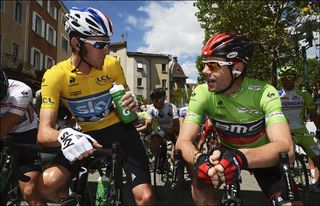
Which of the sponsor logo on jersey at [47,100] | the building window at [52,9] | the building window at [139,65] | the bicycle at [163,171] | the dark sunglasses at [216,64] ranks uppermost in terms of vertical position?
the building window at [52,9]

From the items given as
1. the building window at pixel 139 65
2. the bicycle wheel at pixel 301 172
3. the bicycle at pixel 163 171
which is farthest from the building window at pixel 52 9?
the bicycle wheel at pixel 301 172

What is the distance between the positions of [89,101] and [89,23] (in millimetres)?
740

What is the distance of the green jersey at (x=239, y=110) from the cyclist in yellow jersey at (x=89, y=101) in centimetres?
58

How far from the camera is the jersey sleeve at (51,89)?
9.61 feet

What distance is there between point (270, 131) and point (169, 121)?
16.8 ft

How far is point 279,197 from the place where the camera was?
252cm

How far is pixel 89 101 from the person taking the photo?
330 cm

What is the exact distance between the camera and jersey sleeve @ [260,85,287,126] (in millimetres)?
2656

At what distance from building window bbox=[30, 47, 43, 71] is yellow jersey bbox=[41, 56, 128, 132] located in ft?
94.0

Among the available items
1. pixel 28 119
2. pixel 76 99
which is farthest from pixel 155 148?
pixel 76 99

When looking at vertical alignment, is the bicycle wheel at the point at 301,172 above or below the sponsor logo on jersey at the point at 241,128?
below

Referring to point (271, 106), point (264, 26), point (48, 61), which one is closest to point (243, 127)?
point (271, 106)

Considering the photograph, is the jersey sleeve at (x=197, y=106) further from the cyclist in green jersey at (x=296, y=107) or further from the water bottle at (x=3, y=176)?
A: the cyclist in green jersey at (x=296, y=107)

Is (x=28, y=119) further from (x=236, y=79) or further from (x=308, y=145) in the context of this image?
(x=308, y=145)
